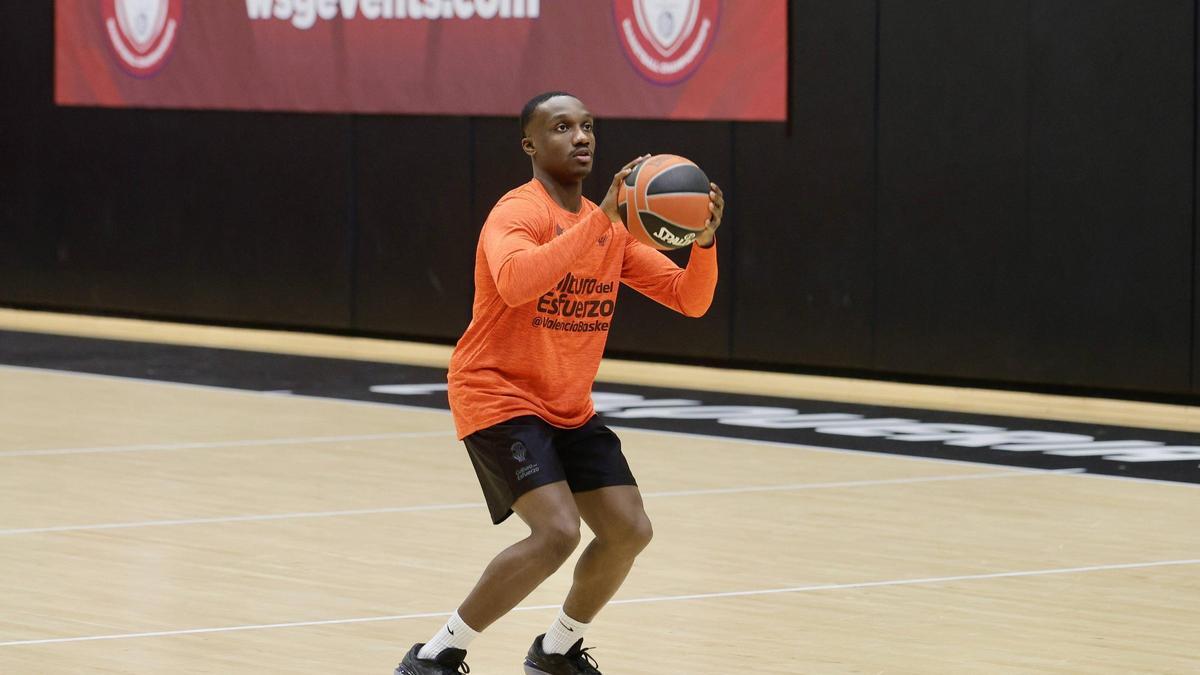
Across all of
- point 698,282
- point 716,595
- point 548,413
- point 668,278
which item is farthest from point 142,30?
point 548,413

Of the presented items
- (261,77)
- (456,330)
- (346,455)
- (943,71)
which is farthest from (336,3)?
(346,455)

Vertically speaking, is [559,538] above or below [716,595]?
above

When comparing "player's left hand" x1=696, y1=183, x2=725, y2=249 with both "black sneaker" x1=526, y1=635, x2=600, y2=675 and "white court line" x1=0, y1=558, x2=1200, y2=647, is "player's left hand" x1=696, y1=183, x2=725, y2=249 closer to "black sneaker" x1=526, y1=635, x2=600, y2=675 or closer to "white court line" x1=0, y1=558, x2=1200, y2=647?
"black sneaker" x1=526, y1=635, x2=600, y2=675

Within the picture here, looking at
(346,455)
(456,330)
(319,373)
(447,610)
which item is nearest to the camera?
(447,610)

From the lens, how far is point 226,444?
11500 millimetres

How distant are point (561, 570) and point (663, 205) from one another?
2.56 meters

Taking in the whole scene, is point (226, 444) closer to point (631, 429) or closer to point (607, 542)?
point (631, 429)

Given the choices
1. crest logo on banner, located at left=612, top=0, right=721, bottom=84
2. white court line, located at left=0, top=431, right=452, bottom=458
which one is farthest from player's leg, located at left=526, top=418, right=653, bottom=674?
crest logo on banner, located at left=612, top=0, right=721, bottom=84

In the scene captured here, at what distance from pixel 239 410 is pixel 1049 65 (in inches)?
199

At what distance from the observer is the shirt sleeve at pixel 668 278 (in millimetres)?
6191

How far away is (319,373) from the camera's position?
14.8 meters

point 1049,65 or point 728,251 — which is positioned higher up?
point 1049,65

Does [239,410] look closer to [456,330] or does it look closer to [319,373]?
[319,373]

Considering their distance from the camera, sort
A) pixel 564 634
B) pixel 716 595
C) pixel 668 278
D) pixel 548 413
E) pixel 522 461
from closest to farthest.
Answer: pixel 522 461 < pixel 548 413 < pixel 564 634 < pixel 668 278 < pixel 716 595
